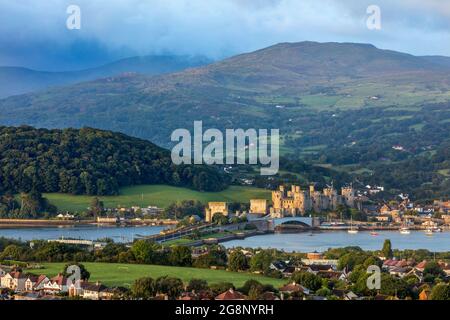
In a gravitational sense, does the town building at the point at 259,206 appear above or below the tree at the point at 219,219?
above

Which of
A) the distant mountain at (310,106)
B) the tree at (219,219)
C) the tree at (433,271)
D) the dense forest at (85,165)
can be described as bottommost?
the tree at (219,219)

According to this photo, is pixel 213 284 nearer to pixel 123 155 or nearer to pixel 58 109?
pixel 123 155

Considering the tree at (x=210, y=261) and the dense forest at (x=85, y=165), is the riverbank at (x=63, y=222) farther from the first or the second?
the tree at (x=210, y=261)

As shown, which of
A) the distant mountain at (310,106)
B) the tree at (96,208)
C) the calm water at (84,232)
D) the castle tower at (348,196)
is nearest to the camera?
the calm water at (84,232)

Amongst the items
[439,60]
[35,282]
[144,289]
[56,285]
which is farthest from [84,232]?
[439,60]

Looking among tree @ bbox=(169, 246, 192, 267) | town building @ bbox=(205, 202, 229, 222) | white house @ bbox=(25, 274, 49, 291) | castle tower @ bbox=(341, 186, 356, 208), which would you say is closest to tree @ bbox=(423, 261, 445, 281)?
tree @ bbox=(169, 246, 192, 267)

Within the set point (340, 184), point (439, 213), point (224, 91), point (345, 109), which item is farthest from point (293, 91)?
point (439, 213)

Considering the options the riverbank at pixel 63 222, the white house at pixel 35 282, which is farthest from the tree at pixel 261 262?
the riverbank at pixel 63 222

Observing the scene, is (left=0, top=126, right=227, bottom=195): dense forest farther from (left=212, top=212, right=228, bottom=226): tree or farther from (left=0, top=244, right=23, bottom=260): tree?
(left=0, top=244, right=23, bottom=260): tree
